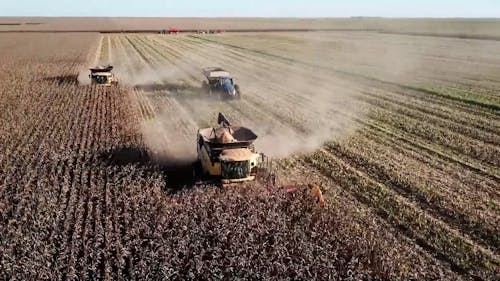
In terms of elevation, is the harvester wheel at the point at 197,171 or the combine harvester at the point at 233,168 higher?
the combine harvester at the point at 233,168

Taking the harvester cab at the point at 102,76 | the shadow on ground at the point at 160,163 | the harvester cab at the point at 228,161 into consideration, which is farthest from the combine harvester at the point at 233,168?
the harvester cab at the point at 102,76

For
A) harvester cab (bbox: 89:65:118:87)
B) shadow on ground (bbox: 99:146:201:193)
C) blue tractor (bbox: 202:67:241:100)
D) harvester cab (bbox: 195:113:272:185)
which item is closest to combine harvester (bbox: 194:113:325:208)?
harvester cab (bbox: 195:113:272:185)

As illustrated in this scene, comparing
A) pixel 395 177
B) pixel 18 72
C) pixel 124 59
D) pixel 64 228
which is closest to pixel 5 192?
pixel 64 228

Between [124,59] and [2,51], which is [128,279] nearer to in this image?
[124,59]

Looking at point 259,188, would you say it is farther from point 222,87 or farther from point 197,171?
point 222,87

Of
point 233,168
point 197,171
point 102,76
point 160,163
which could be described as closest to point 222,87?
point 102,76

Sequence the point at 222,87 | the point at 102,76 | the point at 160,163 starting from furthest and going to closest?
the point at 102,76
the point at 222,87
the point at 160,163

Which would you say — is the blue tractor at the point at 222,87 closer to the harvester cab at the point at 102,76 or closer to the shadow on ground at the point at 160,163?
the harvester cab at the point at 102,76

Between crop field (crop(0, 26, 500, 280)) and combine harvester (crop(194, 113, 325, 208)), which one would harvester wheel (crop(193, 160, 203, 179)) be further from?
crop field (crop(0, 26, 500, 280))
